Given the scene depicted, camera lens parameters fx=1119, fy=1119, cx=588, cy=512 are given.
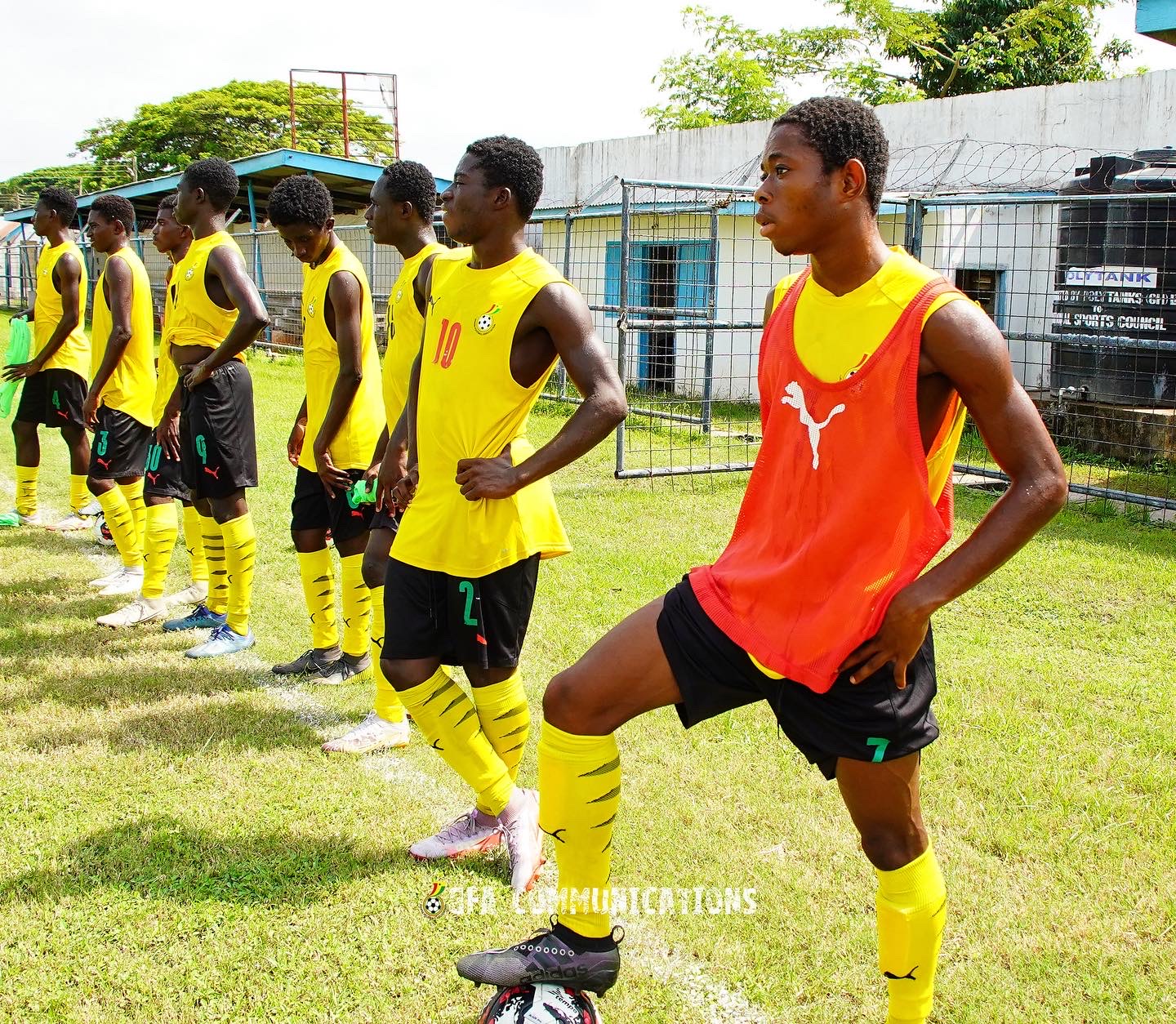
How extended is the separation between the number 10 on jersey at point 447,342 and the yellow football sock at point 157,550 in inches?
137

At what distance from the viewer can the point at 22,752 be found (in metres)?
4.48

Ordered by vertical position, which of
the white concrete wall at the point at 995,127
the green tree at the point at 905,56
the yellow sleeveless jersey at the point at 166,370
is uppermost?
the green tree at the point at 905,56

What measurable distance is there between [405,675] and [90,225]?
4687 mm

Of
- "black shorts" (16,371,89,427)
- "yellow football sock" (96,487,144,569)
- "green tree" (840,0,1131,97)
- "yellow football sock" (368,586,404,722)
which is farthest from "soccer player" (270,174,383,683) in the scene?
"green tree" (840,0,1131,97)

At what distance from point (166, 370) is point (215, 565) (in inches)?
43.6

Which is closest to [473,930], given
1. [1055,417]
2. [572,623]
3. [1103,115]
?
[572,623]

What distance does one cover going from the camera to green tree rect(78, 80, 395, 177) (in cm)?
4488

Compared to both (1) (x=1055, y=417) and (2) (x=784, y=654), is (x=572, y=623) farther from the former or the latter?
(1) (x=1055, y=417)

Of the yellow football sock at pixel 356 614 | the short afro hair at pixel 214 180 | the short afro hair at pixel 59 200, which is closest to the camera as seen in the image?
the yellow football sock at pixel 356 614

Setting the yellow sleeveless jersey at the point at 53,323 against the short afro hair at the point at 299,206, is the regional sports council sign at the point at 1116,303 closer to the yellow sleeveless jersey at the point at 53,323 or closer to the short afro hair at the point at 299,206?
the short afro hair at the point at 299,206

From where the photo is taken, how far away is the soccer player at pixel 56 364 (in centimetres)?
764

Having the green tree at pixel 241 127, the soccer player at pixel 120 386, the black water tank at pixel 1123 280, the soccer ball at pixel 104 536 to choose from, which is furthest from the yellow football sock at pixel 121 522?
the green tree at pixel 241 127

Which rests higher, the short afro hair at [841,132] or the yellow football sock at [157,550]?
the short afro hair at [841,132]

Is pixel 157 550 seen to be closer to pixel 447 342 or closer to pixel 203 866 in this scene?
pixel 203 866
